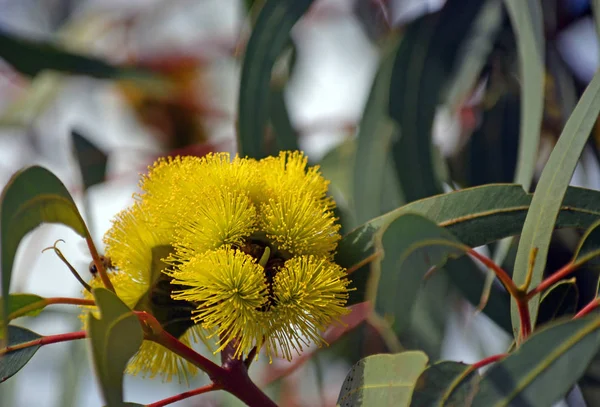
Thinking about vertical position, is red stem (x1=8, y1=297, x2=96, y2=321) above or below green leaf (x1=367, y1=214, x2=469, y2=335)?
above

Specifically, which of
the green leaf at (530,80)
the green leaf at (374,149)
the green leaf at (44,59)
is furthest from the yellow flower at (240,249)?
the green leaf at (44,59)

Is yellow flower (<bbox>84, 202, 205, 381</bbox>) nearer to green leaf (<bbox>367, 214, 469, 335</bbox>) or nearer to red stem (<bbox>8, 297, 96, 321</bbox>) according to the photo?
red stem (<bbox>8, 297, 96, 321</bbox>)

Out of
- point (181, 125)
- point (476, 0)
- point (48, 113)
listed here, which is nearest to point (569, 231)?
point (476, 0)

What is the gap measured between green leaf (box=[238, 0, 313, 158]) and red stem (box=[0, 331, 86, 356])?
23.2 inches

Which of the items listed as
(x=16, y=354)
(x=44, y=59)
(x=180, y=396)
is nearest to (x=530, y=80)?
(x=180, y=396)

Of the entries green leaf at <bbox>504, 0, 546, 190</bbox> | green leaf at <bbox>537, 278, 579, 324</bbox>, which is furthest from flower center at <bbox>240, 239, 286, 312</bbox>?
green leaf at <bbox>504, 0, 546, 190</bbox>

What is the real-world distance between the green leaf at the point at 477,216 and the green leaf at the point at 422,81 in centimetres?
49

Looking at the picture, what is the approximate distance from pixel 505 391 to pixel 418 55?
36.6 inches

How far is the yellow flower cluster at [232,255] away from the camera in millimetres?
663

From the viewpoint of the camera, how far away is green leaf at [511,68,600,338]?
71 centimetres

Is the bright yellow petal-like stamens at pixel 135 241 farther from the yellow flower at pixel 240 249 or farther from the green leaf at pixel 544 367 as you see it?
the green leaf at pixel 544 367

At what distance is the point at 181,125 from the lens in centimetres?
227

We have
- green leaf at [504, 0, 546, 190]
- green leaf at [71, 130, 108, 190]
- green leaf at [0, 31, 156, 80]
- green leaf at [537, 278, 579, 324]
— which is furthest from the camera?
green leaf at [0, 31, 156, 80]

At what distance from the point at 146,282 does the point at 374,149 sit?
0.67 metres
